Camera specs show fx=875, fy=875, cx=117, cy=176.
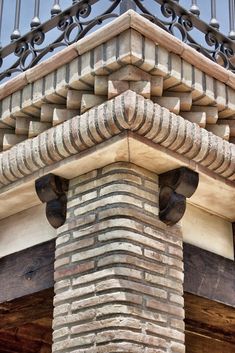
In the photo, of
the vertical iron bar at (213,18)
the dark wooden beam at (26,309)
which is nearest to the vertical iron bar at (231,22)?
the vertical iron bar at (213,18)

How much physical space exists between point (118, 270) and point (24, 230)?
1.51 meters

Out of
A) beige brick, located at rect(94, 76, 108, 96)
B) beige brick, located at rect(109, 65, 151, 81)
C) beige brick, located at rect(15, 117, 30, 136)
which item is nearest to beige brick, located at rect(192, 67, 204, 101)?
beige brick, located at rect(109, 65, 151, 81)

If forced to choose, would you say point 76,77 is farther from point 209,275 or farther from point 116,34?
point 209,275

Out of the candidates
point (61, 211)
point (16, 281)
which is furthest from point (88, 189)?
point (16, 281)

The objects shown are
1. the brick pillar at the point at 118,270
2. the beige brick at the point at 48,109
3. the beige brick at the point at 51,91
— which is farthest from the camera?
the beige brick at the point at 48,109

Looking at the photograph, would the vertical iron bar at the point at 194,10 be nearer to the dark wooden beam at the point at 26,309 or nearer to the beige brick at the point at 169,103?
the beige brick at the point at 169,103

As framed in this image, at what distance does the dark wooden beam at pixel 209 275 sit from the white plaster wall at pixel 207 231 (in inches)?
2.4

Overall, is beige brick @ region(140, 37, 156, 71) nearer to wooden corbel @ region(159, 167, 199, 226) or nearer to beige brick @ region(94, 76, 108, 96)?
beige brick @ region(94, 76, 108, 96)

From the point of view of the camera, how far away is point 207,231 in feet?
23.3

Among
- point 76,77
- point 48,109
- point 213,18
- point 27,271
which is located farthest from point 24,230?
point 213,18

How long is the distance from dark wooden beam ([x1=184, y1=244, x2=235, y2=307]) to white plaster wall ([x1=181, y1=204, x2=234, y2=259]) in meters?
0.06

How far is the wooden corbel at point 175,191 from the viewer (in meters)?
6.37

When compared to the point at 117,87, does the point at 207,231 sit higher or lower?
lower

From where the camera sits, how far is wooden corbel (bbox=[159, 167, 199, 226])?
6375mm
